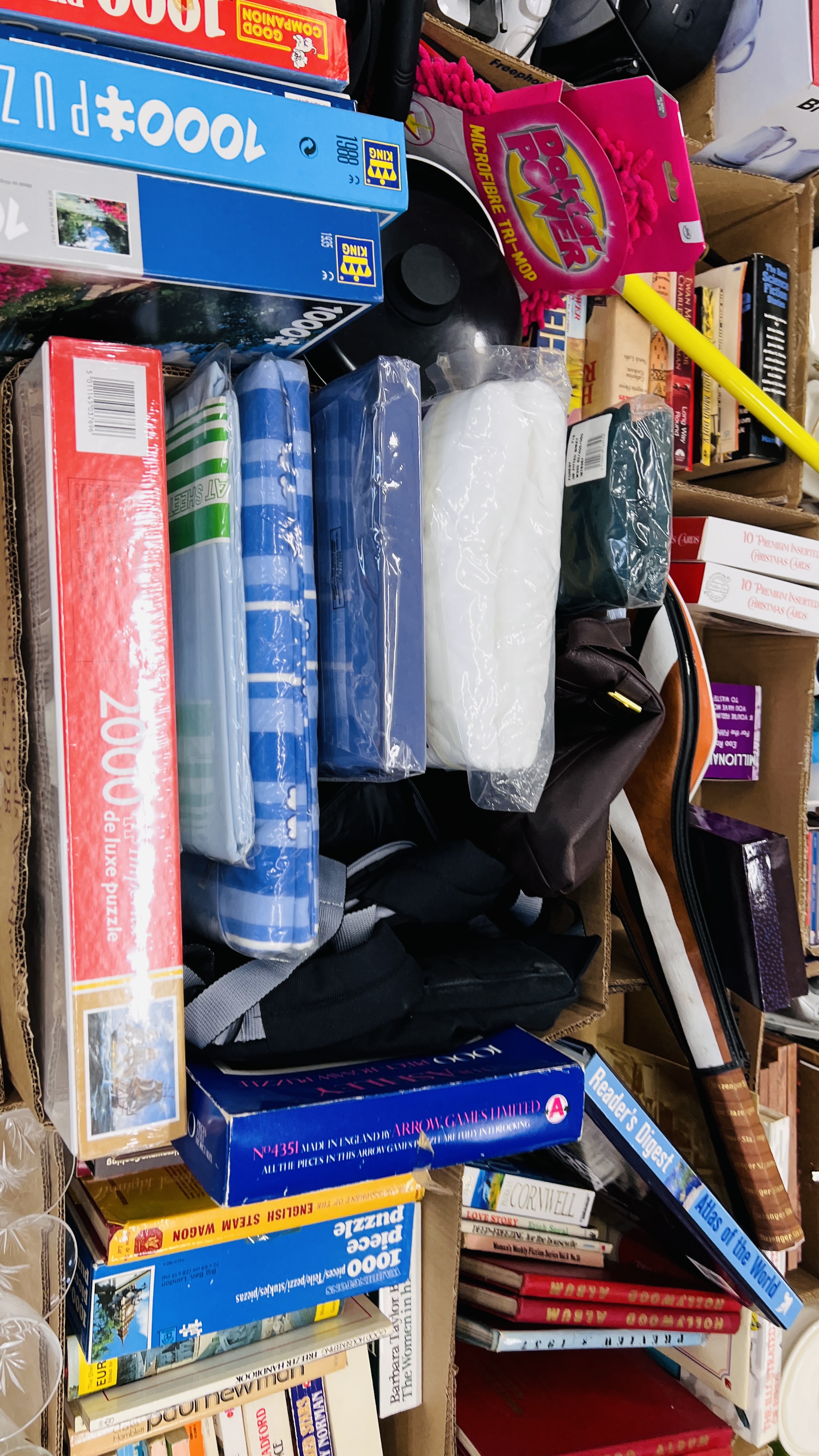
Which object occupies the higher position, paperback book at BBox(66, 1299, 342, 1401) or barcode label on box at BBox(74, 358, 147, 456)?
barcode label on box at BBox(74, 358, 147, 456)

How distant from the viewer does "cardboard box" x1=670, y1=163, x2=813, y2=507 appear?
1343 millimetres

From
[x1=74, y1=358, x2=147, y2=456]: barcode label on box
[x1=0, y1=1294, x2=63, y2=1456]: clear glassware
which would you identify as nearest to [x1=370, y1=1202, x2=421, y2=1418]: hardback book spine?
[x1=0, y1=1294, x2=63, y2=1456]: clear glassware

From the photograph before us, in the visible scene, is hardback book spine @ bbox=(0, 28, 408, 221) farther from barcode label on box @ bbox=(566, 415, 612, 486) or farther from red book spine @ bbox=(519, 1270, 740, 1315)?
red book spine @ bbox=(519, 1270, 740, 1315)

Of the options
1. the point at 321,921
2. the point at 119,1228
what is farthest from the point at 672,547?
the point at 119,1228

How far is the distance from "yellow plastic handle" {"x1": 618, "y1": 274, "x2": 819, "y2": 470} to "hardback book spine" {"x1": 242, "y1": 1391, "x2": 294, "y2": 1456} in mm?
1348

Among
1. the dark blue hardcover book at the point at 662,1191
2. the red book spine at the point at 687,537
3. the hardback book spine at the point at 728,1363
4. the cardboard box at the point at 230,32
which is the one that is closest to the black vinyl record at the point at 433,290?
the cardboard box at the point at 230,32

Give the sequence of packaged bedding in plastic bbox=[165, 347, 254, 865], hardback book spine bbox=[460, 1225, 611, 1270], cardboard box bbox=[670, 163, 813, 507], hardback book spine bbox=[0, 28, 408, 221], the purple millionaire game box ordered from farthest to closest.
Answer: the purple millionaire game box < cardboard box bbox=[670, 163, 813, 507] < hardback book spine bbox=[460, 1225, 611, 1270] < packaged bedding in plastic bbox=[165, 347, 254, 865] < hardback book spine bbox=[0, 28, 408, 221]

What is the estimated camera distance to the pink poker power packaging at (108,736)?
617 millimetres

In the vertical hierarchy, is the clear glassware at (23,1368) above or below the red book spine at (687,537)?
below

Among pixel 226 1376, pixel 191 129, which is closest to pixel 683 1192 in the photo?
pixel 226 1376

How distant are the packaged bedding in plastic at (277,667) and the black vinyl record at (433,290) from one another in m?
0.18

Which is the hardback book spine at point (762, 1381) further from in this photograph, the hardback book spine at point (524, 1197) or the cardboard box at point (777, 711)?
the cardboard box at point (777, 711)

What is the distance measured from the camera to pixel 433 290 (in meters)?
0.91

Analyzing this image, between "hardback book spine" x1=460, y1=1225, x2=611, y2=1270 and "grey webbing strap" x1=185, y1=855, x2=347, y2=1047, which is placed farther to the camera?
"hardback book spine" x1=460, y1=1225, x2=611, y2=1270
